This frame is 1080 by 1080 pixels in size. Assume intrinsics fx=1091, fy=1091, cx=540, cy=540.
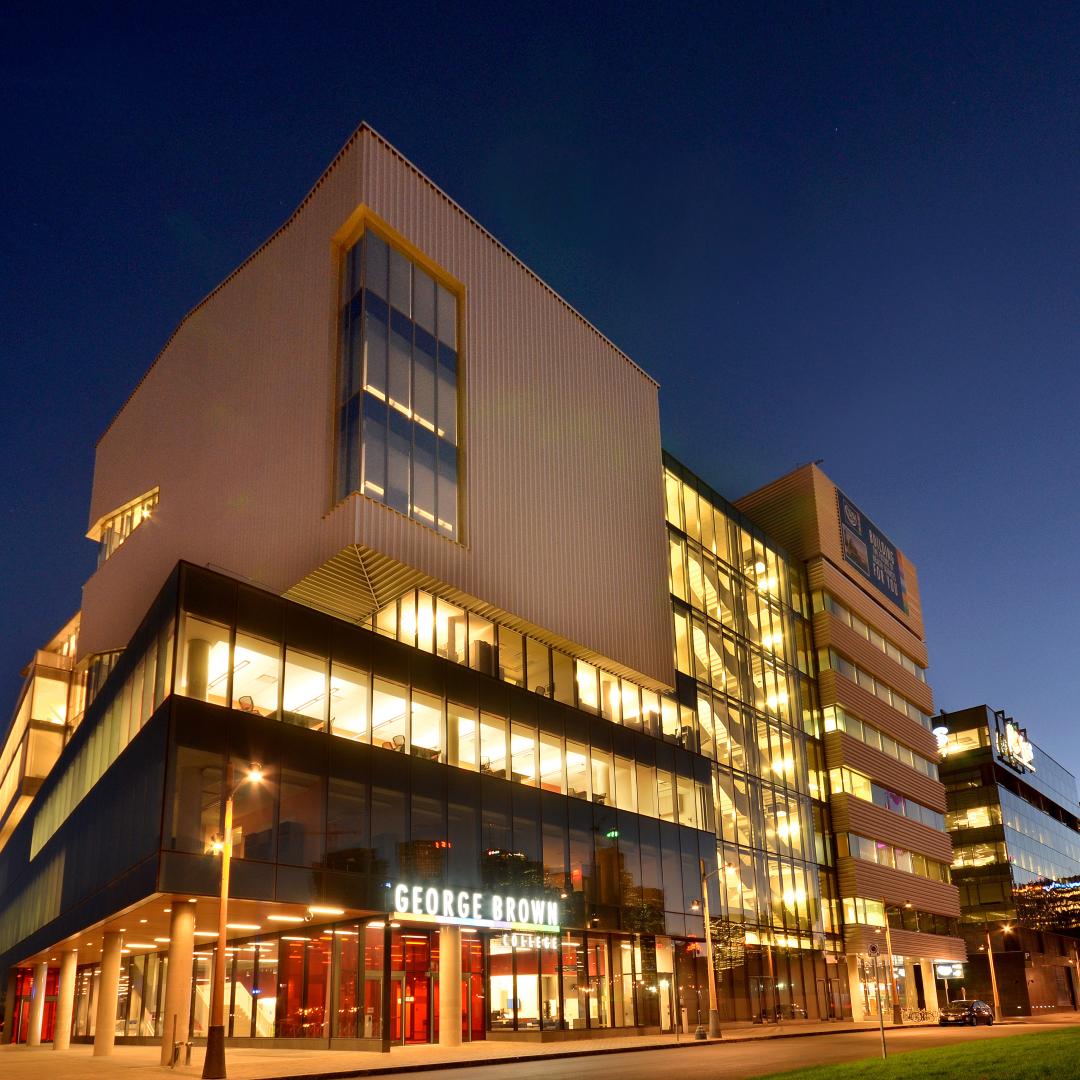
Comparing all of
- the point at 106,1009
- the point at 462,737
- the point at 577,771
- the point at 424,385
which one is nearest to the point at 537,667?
the point at 577,771

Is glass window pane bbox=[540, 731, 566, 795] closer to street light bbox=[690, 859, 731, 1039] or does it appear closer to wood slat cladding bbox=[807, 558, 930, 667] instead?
street light bbox=[690, 859, 731, 1039]

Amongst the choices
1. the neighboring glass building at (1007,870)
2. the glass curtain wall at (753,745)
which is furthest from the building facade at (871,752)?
the neighboring glass building at (1007,870)

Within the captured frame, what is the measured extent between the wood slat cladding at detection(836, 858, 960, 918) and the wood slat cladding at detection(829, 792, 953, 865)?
226cm

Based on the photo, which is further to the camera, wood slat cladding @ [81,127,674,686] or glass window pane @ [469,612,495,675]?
glass window pane @ [469,612,495,675]

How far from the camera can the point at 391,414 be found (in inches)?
1818

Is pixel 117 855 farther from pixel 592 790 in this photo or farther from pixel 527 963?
pixel 592 790

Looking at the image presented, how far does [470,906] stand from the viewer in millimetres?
41531

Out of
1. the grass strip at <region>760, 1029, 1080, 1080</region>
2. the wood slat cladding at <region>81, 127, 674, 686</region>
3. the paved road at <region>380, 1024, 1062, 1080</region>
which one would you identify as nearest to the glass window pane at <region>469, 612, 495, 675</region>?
the wood slat cladding at <region>81, 127, 674, 686</region>

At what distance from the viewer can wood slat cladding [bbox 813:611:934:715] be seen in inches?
3302

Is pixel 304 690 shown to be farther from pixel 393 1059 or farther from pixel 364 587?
pixel 393 1059

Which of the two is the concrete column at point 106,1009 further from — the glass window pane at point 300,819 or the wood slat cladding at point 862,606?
the wood slat cladding at point 862,606

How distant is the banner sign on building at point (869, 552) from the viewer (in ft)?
299

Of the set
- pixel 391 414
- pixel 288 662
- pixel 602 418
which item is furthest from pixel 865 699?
pixel 288 662

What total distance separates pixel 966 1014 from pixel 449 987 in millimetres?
34323
